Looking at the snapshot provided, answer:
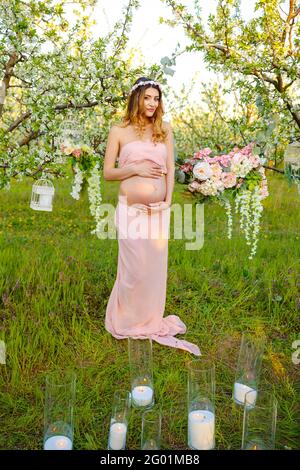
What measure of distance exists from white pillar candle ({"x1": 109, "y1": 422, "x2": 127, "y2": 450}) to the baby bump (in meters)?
2.10

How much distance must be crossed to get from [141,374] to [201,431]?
0.81 metres

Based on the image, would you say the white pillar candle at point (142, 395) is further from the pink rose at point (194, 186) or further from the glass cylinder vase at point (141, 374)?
the pink rose at point (194, 186)

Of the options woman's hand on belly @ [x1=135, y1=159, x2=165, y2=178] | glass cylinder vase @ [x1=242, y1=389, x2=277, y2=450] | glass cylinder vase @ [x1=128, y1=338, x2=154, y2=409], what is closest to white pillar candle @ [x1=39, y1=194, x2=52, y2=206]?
woman's hand on belly @ [x1=135, y1=159, x2=165, y2=178]

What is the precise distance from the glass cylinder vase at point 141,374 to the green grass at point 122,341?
0.13 meters

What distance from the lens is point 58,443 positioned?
9.75 feet

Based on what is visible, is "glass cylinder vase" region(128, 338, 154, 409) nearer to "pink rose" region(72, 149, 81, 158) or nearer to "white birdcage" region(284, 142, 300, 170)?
"pink rose" region(72, 149, 81, 158)

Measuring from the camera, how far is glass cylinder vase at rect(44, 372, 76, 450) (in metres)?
2.93

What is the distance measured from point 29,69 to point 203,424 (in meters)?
4.38

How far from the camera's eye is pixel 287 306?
5.42m

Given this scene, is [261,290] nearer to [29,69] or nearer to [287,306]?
[287,306]

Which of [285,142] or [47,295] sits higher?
[285,142]

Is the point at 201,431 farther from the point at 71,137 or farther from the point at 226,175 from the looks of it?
the point at 71,137
